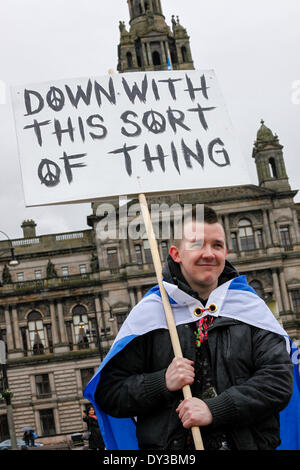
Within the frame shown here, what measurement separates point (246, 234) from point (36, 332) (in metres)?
15.0

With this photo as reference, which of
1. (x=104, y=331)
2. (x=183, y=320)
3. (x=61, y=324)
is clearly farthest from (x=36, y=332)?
(x=183, y=320)

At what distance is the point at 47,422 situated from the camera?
135ft

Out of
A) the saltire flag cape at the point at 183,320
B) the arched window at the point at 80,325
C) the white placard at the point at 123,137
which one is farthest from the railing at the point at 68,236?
the saltire flag cape at the point at 183,320

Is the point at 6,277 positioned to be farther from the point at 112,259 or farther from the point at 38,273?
the point at 112,259

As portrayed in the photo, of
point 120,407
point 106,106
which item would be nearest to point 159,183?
point 106,106

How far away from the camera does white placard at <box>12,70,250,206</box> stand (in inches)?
158

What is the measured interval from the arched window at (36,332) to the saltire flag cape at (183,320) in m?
39.9

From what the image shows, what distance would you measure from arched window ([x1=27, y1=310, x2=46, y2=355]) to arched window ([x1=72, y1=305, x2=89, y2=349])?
→ 2146 millimetres

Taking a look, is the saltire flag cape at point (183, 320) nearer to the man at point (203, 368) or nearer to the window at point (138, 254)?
the man at point (203, 368)

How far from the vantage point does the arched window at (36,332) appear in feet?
139

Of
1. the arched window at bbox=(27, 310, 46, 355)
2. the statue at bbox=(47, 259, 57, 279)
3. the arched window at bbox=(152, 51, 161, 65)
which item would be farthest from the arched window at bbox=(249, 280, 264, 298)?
the arched window at bbox=(152, 51, 161, 65)

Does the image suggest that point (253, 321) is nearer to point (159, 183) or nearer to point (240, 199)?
point (159, 183)

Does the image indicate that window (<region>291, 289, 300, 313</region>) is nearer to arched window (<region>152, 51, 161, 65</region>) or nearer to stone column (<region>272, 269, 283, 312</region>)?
stone column (<region>272, 269, 283, 312</region>)
